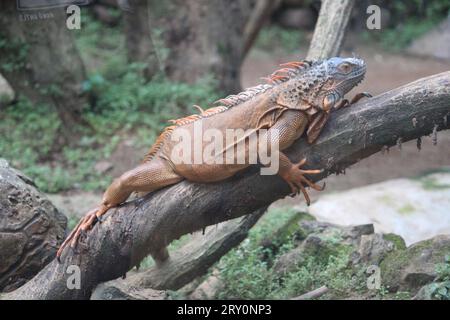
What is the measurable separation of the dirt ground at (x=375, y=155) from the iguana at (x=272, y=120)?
3.62 metres

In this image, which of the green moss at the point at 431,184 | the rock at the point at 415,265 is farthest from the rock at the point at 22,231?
the green moss at the point at 431,184

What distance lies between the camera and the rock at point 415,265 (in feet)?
20.6

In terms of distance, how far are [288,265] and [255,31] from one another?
698cm

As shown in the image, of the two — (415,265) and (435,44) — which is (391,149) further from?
(435,44)

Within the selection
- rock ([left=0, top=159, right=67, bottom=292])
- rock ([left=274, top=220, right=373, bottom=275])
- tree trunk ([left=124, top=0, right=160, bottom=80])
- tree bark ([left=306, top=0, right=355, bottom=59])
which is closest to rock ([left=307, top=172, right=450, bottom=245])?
rock ([left=274, top=220, right=373, bottom=275])

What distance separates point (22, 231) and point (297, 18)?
15.5 m

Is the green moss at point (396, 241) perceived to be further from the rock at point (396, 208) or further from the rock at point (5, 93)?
the rock at point (5, 93)

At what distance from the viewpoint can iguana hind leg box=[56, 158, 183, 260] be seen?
5.87 m

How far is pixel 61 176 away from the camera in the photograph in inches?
404

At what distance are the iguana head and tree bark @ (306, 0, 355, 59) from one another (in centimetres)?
219

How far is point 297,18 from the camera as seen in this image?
2030 cm

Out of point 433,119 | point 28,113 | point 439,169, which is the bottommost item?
point 439,169
